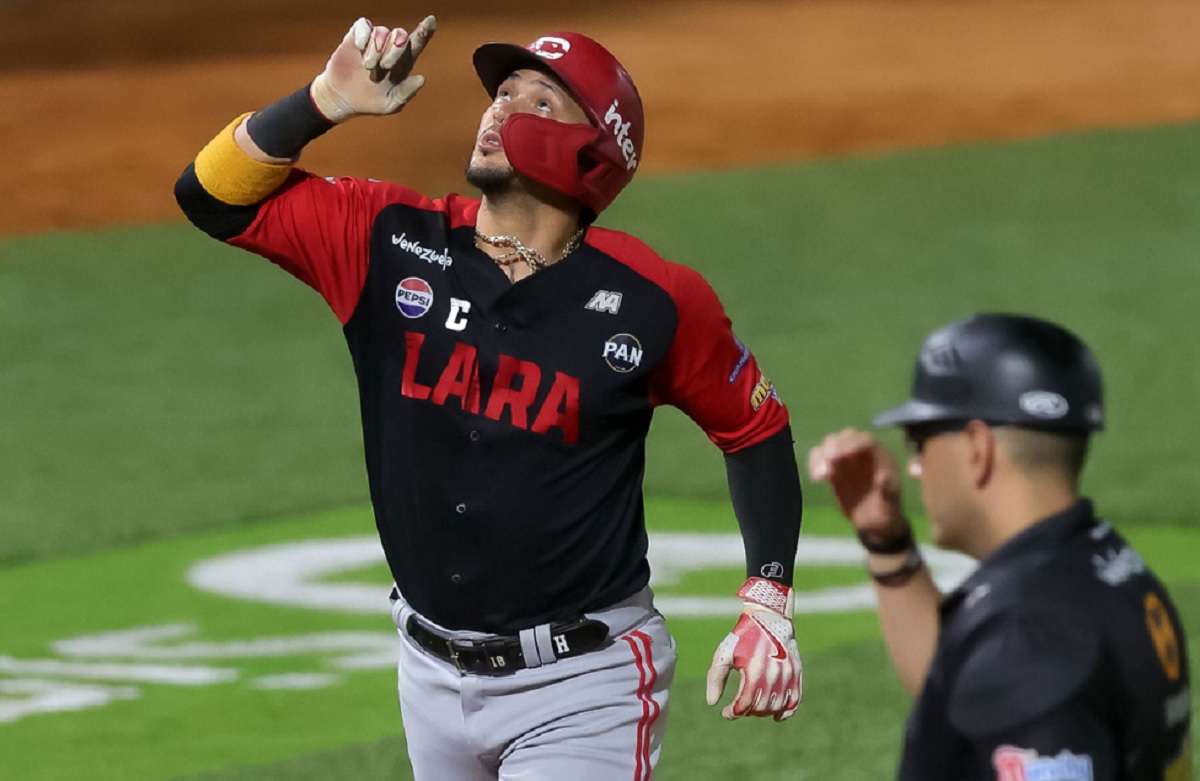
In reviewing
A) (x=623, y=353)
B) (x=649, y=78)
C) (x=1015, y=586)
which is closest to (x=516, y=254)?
(x=623, y=353)

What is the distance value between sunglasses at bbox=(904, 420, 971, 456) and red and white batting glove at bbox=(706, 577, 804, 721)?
125 centimetres

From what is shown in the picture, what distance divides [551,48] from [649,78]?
19.7 m

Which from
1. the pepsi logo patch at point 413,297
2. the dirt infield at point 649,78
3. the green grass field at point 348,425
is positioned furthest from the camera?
the dirt infield at point 649,78

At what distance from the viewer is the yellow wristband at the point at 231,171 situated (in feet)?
15.6

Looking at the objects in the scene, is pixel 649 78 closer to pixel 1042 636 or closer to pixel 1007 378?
pixel 1007 378

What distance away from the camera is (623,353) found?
4777mm

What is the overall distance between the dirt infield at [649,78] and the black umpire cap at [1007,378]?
15993 mm

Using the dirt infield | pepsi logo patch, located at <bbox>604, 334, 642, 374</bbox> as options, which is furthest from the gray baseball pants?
the dirt infield

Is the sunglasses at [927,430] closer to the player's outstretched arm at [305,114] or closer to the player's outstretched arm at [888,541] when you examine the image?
the player's outstretched arm at [888,541]

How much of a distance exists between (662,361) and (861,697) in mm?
3414

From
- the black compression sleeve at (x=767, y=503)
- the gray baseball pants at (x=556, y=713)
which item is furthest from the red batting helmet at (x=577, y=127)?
the gray baseball pants at (x=556, y=713)

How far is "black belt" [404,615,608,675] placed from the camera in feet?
15.5

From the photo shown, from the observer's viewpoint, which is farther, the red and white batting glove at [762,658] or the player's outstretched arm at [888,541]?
the red and white batting glove at [762,658]

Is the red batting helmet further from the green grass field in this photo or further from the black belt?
the green grass field
